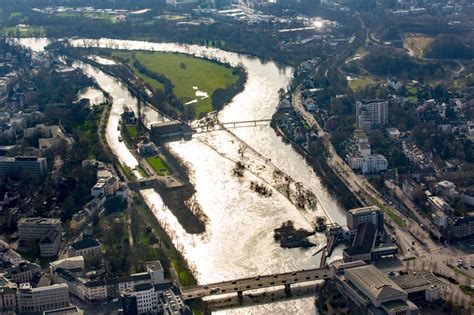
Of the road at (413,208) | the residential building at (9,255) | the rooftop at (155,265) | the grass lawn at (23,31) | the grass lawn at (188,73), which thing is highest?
the rooftop at (155,265)

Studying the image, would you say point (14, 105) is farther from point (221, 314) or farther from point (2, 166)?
point (221, 314)

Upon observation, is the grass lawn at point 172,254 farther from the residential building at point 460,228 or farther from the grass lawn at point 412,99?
the grass lawn at point 412,99

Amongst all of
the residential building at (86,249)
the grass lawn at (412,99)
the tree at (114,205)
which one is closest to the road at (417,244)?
the tree at (114,205)

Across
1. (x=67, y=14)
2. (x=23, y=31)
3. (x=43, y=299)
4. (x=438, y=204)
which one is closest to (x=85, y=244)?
(x=43, y=299)

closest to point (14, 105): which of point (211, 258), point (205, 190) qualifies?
point (205, 190)

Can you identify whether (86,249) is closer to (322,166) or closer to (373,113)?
(322,166)
